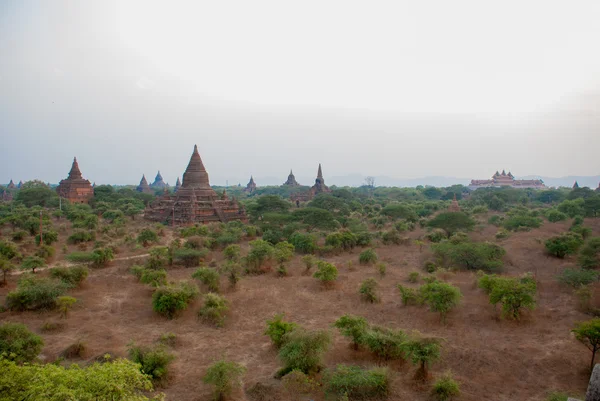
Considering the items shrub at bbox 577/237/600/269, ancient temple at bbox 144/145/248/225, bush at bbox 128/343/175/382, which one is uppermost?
ancient temple at bbox 144/145/248/225

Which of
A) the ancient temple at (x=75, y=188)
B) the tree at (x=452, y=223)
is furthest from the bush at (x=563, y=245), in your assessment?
the ancient temple at (x=75, y=188)

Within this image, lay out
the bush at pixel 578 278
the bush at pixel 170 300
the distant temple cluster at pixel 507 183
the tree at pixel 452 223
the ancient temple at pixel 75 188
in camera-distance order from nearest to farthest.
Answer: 1. the bush at pixel 170 300
2. the bush at pixel 578 278
3. the tree at pixel 452 223
4. the ancient temple at pixel 75 188
5. the distant temple cluster at pixel 507 183

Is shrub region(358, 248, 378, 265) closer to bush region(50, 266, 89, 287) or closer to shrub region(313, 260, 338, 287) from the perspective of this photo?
shrub region(313, 260, 338, 287)

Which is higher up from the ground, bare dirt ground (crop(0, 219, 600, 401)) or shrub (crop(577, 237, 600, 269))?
shrub (crop(577, 237, 600, 269))

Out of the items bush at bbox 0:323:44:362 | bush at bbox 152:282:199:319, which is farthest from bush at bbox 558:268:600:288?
bush at bbox 0:323:44:362

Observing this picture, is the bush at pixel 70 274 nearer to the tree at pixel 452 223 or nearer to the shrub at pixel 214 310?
the shrub at pixel 214 310

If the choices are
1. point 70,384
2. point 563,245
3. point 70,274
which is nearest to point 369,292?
point 70,384

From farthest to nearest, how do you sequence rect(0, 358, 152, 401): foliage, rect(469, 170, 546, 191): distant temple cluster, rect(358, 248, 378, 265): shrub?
rect(469, 170, 546, 191): distant temple cluster < rect(358, 248, 378, 265): shrub < rect(0, 358, 152, 401): foliage

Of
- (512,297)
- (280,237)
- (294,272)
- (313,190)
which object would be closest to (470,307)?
(512,297)
